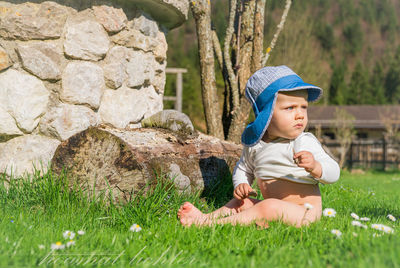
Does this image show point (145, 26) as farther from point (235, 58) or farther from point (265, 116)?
point (265, 116)

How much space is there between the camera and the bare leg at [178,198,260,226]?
2303 millimetres

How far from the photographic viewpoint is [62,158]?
2.71m

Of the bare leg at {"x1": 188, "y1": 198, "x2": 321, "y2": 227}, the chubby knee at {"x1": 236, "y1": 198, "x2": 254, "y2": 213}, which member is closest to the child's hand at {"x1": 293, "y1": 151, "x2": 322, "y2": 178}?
the bare leg at {"x1": 188, "y1": 198, "x2": 321, "y2": 227}

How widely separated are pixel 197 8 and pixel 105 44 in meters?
1.43

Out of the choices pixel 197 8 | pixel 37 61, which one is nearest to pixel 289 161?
pixel 37 61

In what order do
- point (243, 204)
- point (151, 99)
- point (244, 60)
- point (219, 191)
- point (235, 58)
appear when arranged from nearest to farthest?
point (243, 204)
point (219, 191)
point (151, 99)
point (244, 60)
point (235, 58)

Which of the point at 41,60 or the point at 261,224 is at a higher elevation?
the point at 41,60

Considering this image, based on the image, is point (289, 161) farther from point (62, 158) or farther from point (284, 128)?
point (62, 158)

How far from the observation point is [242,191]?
2445 millimetres

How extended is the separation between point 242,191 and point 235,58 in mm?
2594

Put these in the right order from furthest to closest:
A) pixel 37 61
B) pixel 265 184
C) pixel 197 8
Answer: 1. pixel 197 8
2. pixel 37 61
3. pixel 265 184

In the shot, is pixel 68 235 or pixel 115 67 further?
pixel 115 67

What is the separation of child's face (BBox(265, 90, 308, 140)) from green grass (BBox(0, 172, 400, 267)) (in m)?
0.58

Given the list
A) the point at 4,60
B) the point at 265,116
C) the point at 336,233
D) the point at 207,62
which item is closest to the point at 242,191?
the point at 265,116
